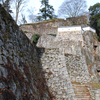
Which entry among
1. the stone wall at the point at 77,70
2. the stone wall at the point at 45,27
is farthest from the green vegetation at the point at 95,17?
the stone wall at the point at 77,70

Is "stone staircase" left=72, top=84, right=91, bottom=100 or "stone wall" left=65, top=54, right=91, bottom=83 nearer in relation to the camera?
"stone staircase" left=72, top=84, right=91, bottom=100

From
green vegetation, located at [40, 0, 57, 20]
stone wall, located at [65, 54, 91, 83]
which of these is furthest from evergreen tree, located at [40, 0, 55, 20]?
stone wall, located at [65, 54, 91, 83]

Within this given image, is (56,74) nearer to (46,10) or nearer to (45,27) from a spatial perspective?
(45,27)

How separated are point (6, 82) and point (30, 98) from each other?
898 mm

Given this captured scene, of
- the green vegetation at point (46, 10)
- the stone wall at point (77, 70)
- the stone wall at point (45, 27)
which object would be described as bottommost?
the stone wall at point (77, 70)

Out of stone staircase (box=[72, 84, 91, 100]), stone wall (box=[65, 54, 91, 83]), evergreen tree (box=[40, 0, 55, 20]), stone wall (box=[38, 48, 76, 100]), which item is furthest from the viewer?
evergreen tree (box=[40, 0, 55, 20])

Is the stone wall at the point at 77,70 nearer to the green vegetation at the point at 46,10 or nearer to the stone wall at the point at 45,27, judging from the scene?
the stone wall at the point at 45,27

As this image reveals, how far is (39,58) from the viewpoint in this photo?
5.43 meters

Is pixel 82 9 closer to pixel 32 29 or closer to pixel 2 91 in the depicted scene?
pixel 32 29

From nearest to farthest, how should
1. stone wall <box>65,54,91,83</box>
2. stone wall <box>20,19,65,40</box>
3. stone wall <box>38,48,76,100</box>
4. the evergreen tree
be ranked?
stone wall <box>38,48,76,100</box>
stone wall <box>65,54,91,83</box>
stone wall <box>20,19,65,40</box>
the evergreen tree

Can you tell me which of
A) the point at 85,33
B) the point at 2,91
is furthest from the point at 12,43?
the point at 85,33

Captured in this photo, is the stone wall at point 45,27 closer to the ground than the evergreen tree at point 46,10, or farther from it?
closer to the ground

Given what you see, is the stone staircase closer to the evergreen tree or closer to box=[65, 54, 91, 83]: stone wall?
box=[65, 54, 91, 83]: stone wall

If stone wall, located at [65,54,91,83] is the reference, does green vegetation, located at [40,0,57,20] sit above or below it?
above
